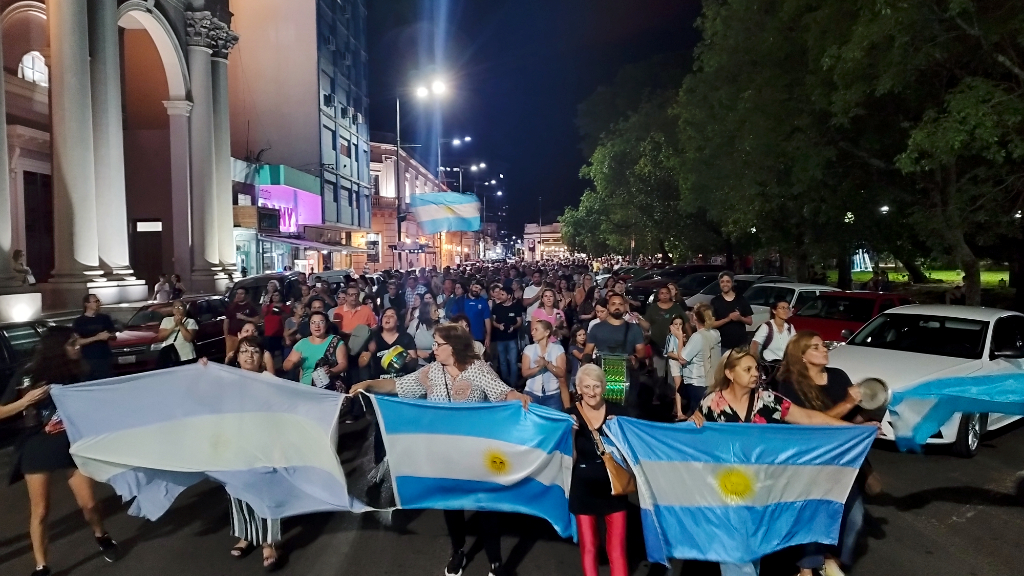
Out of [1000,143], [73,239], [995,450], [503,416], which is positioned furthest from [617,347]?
[73,239]

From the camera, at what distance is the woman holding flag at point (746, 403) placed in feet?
15.4

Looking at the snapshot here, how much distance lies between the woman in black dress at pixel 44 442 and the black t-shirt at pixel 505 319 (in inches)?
261

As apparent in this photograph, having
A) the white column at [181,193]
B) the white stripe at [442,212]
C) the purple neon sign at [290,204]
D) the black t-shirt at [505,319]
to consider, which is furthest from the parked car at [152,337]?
the purple neon sign at [290,204]

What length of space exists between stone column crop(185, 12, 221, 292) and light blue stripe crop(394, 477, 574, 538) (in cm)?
2580

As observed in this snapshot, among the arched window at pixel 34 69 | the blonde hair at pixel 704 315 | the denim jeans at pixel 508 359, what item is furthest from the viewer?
the arched window at pixel 34 69

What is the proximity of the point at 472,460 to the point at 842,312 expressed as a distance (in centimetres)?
995

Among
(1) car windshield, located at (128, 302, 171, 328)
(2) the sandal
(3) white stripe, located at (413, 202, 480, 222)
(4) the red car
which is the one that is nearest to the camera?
(2) the sandal

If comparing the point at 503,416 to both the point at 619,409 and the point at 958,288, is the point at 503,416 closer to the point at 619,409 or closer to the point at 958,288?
the point at 619,409

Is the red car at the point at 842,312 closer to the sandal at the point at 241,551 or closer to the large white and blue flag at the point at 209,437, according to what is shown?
the large white and blue flag at the point at 209,437

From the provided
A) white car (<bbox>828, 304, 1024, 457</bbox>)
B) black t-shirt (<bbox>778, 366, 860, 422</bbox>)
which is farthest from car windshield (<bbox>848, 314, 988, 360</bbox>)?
black t-shirt (<bbox>778, 366, 860, 422</bbox>)

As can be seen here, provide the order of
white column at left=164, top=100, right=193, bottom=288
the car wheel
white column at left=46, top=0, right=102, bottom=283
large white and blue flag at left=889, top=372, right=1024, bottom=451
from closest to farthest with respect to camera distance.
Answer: large white and blue flag at left=889, top=372, right=1024, bottom=451
the car wheel
white column at left=46, top=0, right=102, bottom=283
white column at left=164, top=100, right=193, bottom=288

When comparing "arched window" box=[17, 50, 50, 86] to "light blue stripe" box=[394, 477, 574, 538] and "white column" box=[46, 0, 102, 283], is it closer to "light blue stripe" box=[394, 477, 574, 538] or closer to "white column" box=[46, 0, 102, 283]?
"white column" box=[46, 0, 102, 283]

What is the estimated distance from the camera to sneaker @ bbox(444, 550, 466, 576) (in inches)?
202

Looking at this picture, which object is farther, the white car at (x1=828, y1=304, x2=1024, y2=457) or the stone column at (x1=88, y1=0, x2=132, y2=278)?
the stone column at (x1=88, y1=0, x2=132, y2=278)
